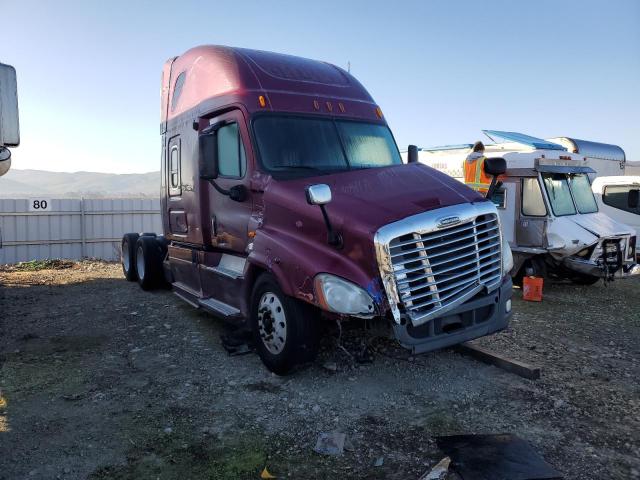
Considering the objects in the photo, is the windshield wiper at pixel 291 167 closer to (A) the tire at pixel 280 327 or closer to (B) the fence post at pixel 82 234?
(A) the tire at pixel 280 327

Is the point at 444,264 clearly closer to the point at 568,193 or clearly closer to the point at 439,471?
the point at 439,471

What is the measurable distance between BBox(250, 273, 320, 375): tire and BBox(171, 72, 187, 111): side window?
3.61m

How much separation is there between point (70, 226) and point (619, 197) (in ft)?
50.1

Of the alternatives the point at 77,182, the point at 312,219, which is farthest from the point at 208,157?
the point at 77,182

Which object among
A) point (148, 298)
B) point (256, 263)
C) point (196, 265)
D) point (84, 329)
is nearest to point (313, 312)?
point (256, 263)

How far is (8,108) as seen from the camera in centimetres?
633

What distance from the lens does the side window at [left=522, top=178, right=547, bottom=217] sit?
933 cm

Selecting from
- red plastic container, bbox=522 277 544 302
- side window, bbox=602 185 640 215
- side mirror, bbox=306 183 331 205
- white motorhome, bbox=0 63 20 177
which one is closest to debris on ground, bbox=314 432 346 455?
side mirror, bbox=306 183 331 205

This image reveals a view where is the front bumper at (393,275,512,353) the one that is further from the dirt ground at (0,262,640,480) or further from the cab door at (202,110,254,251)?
the cab door at (202,110,254,251)

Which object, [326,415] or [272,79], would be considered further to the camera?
[272,79]

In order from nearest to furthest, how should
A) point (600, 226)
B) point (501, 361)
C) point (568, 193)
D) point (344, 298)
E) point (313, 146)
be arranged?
A: point (344, 298) → point (501, 361) → point (313, 146) → point (600, 226) → point (568, 193)

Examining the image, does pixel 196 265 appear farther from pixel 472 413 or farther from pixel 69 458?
pixel 472 413

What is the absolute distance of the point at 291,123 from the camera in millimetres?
5383

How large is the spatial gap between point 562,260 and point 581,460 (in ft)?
20.3
